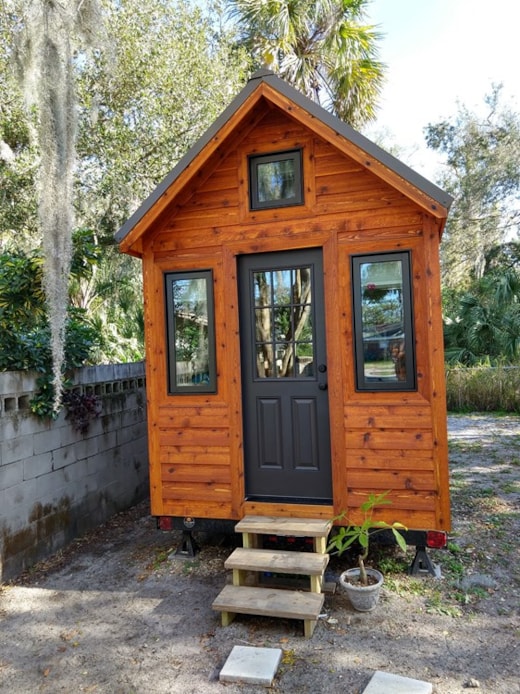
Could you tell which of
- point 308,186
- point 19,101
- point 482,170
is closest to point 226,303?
point 308,186

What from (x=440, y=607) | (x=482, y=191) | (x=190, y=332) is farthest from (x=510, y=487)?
(x=482, y=191)

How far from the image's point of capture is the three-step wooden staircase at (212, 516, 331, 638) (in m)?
3.10

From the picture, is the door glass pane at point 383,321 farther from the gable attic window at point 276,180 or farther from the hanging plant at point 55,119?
the hanging plant at point 55,119

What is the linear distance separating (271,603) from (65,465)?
8.08 feet

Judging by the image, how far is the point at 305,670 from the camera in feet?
8.93

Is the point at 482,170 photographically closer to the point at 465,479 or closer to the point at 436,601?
the point at 465,479

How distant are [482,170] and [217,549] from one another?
17143 millimetres

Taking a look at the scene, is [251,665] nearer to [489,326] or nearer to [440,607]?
[440,607]

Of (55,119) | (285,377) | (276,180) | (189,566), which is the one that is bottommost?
(189,566)

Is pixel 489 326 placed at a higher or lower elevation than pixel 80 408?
higher

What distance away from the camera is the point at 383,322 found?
3.84m

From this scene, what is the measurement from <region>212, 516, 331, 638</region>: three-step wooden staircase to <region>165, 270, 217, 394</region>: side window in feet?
3.84

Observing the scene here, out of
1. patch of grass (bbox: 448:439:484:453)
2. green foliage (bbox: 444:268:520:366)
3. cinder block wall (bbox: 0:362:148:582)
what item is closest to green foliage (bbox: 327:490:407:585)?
cinder block wall (bbox: 0:362:148:582)

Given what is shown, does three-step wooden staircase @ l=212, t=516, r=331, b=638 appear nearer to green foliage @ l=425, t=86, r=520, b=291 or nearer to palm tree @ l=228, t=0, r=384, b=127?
palm tree @ l=228, t=0, r=384, b=127
